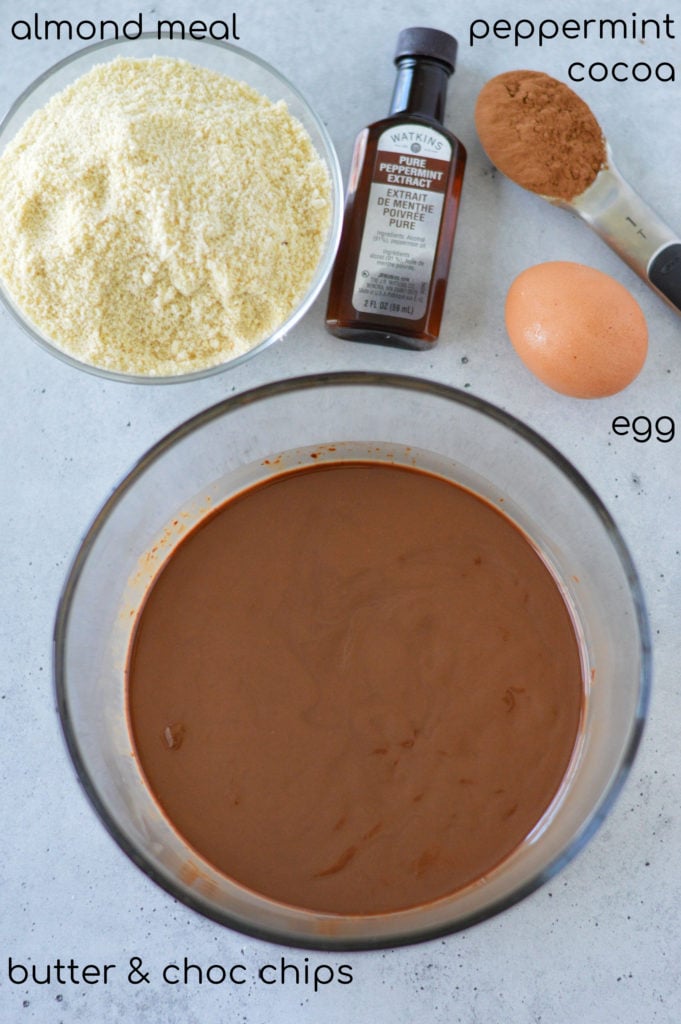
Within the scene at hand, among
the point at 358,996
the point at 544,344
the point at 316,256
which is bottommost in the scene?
the point at 358,996

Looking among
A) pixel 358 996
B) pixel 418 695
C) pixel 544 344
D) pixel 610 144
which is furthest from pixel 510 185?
pixel 358 996

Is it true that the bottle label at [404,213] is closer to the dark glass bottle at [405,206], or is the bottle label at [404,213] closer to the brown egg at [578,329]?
the dark glass bottle at [405,206]

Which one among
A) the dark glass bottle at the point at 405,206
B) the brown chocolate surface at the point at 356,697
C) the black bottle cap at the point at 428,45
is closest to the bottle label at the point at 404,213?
the dark glass bottle at the point at 405,206

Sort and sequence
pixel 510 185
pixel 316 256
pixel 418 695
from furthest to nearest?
pixel 510 185
pixel 316 256
pixel 418 695

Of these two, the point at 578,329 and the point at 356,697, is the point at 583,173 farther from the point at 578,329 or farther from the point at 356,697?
the point at 356,697

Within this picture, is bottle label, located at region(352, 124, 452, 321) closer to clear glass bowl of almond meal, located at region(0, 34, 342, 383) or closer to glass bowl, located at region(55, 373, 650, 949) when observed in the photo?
clear glass bowl of almond meal, located at region(0, 34, 342, 383)

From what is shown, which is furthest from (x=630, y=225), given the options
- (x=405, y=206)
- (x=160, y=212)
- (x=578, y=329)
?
(x=160, y=212)

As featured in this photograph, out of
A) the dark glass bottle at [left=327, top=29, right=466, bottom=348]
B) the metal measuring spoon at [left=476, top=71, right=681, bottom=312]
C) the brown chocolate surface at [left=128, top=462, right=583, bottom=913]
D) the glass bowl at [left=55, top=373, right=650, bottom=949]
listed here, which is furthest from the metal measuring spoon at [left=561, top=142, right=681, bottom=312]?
the brown chocolate surface at [left=128, top=462, right=583, bottom=913]

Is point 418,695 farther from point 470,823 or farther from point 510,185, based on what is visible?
point 510,185

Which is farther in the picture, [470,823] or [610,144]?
[610,144]
